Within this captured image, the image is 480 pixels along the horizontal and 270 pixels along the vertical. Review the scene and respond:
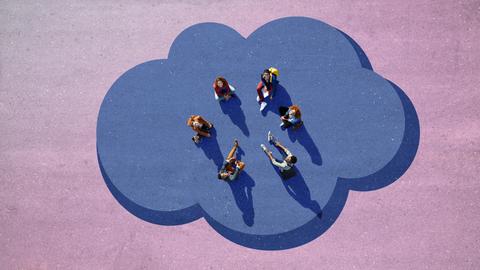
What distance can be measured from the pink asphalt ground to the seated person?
260cm

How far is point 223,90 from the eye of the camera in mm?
9719

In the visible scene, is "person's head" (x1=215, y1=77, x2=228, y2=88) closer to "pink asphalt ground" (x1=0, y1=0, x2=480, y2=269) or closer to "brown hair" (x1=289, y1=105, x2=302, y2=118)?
"brown hair" (x1=289, y1=105, x2=302, y2=118)

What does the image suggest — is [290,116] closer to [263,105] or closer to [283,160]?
[263,105]

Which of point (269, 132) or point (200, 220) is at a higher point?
point (269, 132)

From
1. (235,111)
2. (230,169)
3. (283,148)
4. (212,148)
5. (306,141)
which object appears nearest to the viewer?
(230,169)

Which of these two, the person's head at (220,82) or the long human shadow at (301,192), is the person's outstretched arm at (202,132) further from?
the long human shadow at (301,192)

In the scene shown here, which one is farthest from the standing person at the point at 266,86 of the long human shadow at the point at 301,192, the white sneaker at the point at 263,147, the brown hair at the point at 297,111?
the long human shadow at the point at 301,192

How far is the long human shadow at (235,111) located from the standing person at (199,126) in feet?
2.05

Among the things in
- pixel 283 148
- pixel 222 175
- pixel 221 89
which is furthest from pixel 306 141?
pixel 221 89

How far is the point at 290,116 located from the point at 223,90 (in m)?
1.99

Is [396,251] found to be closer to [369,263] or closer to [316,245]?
[369,263]

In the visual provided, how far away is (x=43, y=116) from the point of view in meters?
10.5

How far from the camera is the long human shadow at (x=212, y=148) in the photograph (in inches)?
388

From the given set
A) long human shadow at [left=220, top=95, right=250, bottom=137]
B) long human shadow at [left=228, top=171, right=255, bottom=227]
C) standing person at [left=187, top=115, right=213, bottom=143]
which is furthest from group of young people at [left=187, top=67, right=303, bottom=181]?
long human shadow at [left=228, top=171, right=255, bottom=227]
